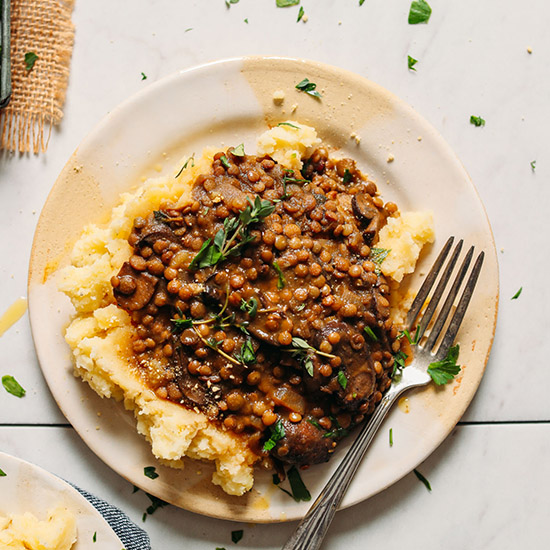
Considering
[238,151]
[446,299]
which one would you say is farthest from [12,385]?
[446,299]

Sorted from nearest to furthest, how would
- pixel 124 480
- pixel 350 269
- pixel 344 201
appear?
pixel 350 269, pixel 344 201, pixel 124 480

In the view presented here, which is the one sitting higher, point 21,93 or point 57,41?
point 57,41

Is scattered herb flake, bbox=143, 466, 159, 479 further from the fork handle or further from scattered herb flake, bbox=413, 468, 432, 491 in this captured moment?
scattered herb flake, bbox=413, 468, 432, 491

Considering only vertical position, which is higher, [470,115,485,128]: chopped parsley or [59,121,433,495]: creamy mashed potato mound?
[470,115,485,128]: chopped parsley

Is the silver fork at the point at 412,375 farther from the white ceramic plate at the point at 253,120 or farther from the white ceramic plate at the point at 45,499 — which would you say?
the white ceramic plate at the point at 45,499

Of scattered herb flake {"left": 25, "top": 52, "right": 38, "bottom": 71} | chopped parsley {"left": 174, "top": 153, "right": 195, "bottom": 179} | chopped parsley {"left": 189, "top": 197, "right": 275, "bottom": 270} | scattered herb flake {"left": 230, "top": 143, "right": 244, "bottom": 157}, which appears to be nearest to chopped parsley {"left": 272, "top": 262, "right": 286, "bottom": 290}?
chopped parsley {"left": 189, "top": 197, "right": 275, "bottom": 270}

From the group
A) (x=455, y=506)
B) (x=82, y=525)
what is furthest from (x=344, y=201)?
(x=82, y=525)

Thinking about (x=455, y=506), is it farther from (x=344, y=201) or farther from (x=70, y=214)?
(x=70, y=214)
